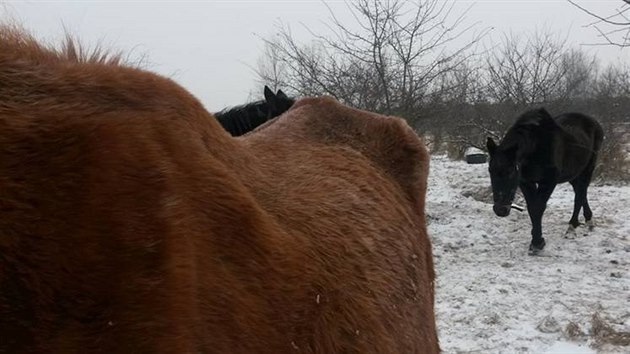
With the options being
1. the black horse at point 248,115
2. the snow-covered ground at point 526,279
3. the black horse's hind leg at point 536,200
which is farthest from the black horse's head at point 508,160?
the black horse at point 248,115

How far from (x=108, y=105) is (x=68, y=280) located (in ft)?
1.37

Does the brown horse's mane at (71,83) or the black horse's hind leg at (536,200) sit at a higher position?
the brown horse's mane at (71,83)

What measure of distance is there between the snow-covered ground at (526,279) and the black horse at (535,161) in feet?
2.35

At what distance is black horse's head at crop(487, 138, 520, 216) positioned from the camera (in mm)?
8969

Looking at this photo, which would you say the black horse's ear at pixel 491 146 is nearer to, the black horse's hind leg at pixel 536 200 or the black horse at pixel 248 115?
the black horse's hind leg at pixel 536 200

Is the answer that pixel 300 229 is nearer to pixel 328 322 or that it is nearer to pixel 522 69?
pixel 328 322

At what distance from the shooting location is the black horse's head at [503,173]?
8969mm

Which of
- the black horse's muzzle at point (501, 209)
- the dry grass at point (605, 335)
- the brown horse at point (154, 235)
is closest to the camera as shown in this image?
the brown horse at point (154, 235)

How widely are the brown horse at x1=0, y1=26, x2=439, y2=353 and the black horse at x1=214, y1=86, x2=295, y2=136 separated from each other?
8.43 feet

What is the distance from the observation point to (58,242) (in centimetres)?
106

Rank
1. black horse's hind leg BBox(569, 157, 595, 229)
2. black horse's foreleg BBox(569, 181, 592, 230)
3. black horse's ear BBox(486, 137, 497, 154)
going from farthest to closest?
black horse's hind leg BBox(569, 157, 595, 229)
black horse's foreleg BBox(569, 181, 592, 230)
black horse's ear BBox(486, 137, 497, 154)

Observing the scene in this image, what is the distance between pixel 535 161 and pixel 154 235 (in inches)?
357

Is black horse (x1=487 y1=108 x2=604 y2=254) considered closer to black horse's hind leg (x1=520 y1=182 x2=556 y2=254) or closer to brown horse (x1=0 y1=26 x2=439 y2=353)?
black horse's hind leg (x1=520 y1=182 x2=556 y2=254)

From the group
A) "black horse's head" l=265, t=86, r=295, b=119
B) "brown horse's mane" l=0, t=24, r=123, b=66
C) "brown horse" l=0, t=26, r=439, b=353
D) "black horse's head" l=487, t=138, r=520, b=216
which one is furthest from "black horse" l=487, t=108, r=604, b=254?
"brown horse's mane" l=0, t=24, r=123, b=66
